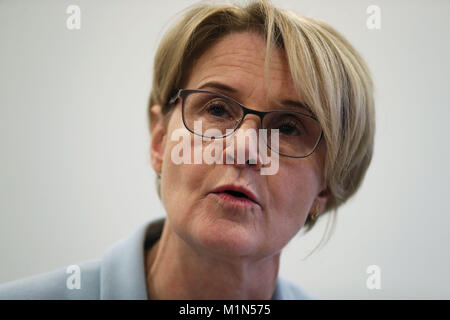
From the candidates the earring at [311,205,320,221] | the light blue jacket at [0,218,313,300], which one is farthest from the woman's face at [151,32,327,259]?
the light blue jacket at [0,218,313,300]

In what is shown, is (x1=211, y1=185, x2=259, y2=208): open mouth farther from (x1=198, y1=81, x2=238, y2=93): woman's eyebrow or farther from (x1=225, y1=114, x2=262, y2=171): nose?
(x1=198, y1=81, x2=238, y2=93): woman's eyebrow

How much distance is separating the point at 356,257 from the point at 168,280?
0.77 m

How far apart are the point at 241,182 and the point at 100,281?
1.57 ft

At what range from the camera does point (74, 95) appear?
131cm

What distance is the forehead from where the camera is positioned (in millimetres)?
865

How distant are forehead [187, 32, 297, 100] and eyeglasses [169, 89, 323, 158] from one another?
0.04 meters

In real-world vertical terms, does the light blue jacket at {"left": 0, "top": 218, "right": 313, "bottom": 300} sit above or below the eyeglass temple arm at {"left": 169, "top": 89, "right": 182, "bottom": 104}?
below

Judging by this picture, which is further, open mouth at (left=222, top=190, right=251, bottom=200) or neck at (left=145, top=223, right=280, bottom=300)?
neck at (left=145, top=223, right=280, bottom=300)

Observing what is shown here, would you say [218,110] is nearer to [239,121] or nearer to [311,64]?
[239,121]

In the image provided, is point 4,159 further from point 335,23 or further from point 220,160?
point 335,23

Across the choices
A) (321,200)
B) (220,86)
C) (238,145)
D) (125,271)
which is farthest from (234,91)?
(125,271)

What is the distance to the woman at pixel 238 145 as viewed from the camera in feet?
2.72
